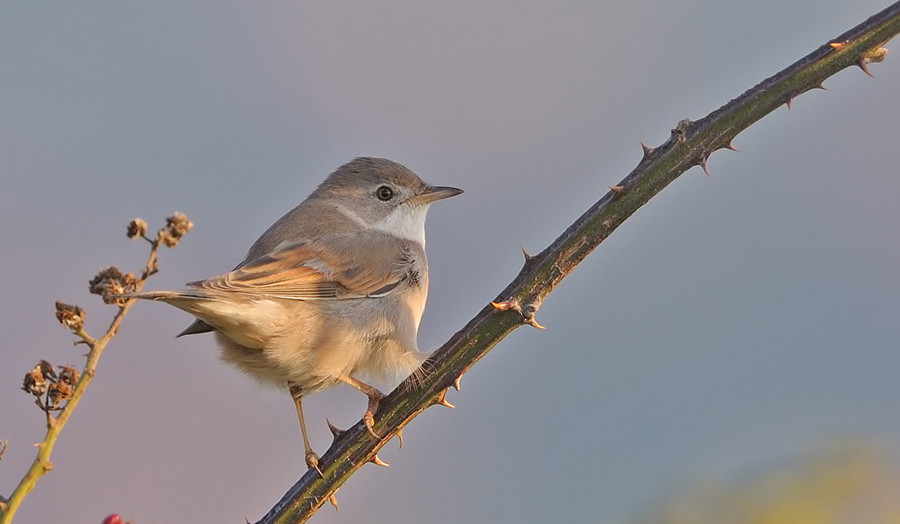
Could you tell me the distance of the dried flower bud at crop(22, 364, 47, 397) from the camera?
6.08 feet

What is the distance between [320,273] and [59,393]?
2.81 metres

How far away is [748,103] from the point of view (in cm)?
249

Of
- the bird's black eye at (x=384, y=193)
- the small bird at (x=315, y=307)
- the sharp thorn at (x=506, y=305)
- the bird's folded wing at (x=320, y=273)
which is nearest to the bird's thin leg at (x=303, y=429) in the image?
the small bird at (x=315, y=307)

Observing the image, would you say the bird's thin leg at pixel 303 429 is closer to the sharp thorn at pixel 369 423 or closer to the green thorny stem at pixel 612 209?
the sharp thorn at pixel 369 423

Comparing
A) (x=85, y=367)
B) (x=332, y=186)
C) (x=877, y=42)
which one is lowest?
(x=877, y=42)

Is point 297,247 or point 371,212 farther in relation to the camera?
point 371,212

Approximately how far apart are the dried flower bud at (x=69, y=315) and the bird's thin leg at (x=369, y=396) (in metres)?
1.45

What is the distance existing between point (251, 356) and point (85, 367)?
8.48ft

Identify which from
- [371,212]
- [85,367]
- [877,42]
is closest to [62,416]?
[85,367]

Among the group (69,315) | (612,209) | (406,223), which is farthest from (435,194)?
(69,315)

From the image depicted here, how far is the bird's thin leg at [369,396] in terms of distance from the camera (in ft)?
10.4

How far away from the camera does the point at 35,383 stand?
186cm

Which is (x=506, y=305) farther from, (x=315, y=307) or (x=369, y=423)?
(x=315, y=307)

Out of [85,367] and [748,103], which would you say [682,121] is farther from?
[85,367]
